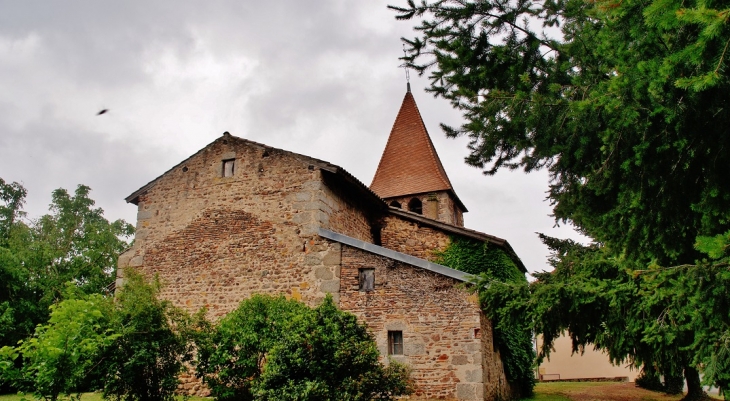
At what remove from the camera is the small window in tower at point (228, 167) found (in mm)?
14383

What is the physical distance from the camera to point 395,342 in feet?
38.3

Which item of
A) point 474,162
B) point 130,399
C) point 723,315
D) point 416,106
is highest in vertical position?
point 416,106

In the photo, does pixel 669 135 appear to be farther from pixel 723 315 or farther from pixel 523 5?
pixel 523 5

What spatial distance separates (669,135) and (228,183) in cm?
1137

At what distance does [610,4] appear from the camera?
4652mm

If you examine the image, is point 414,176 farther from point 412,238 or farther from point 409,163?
point 412,238

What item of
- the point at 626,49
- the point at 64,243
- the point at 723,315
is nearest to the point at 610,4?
the point at 626,49

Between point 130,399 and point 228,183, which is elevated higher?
point 228,183

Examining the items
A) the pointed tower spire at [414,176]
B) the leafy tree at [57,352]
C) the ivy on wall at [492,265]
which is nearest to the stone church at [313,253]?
the ivy on wall at [492,265]

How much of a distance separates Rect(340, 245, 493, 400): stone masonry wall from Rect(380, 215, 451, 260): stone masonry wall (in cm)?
340

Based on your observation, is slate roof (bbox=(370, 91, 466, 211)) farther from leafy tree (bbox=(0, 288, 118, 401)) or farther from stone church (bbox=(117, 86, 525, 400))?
leafy tree (bbox=(0, 288, 118, 401))

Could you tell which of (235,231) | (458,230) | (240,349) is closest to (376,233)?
(458,230)

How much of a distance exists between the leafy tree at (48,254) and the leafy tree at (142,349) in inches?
252

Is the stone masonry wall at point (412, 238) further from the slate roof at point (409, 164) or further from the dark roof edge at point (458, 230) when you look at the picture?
the slate roof at point (409, 164)
